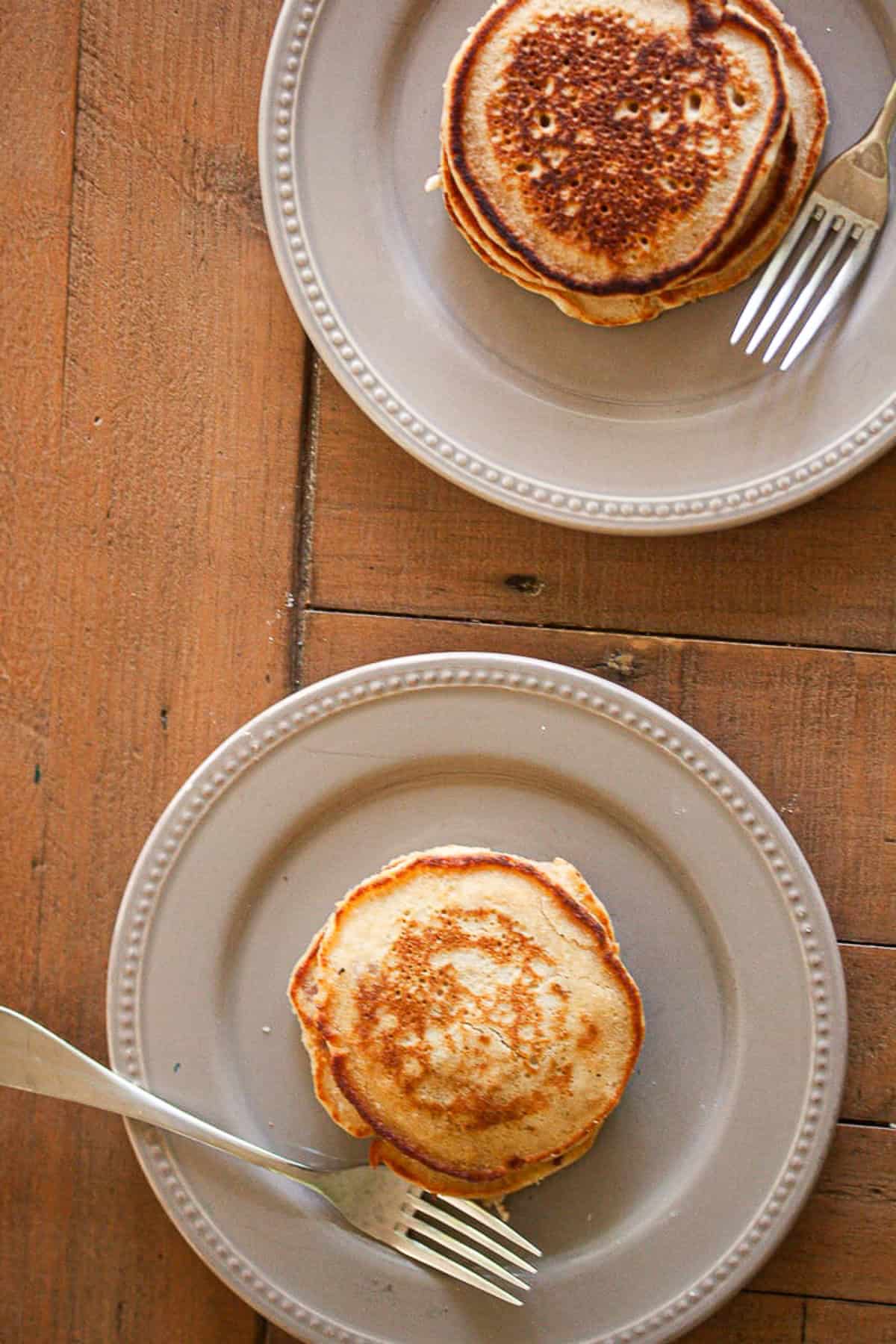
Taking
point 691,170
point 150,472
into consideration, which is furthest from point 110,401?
point 691,170

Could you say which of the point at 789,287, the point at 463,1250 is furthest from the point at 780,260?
the point at 463,1250

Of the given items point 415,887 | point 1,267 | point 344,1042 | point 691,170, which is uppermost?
point 691,170

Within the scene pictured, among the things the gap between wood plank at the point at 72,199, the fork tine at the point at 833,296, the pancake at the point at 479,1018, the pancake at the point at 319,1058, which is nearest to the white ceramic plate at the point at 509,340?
the fork tine at the point at 833,296

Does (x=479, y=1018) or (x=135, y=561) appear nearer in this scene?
(x=479, y=1018)

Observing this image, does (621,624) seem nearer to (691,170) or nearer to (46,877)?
(691,170)

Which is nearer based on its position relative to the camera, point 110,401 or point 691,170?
point 691,170

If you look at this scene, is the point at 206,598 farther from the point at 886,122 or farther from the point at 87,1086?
the point at 886,122
